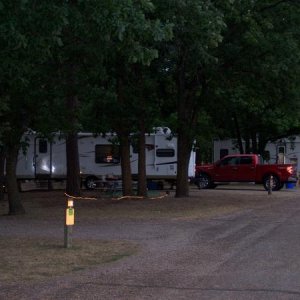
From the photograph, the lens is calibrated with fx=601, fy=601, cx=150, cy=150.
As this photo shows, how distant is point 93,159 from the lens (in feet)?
106

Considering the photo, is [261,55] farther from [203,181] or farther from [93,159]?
[93,159]

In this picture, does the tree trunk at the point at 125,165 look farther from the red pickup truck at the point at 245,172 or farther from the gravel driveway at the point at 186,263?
the red pickup truck at the point at 245,172

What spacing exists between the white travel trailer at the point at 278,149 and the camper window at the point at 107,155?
15634mm

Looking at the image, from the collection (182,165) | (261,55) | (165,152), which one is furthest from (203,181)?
(261,55)

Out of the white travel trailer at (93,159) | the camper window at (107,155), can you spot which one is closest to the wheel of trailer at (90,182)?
the white travel trailer at (93,159)

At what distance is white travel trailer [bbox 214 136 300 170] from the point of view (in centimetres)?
4491

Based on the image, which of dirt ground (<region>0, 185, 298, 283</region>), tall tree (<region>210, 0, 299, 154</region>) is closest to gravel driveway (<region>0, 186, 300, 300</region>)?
dirt ground (<region>0, 185, 298, 283</region>)

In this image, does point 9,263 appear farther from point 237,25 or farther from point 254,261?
point 237,25

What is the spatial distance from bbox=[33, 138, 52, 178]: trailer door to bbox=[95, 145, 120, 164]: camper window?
8.34 ft

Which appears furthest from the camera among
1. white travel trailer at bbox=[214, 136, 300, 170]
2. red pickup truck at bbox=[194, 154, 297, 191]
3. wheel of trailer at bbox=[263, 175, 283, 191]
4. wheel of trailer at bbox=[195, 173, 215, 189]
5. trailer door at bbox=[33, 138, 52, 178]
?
white travel trailer at bbox=[214, 136, 300, 170]

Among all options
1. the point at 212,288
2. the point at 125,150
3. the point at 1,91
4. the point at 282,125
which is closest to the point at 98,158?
the point at 125,150

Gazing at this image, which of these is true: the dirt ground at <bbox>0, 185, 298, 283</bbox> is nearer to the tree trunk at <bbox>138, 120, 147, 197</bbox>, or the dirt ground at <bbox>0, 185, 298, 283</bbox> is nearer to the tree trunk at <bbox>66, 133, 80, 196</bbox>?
the tree trunk at <bbox>66, 133, 80, 196</bbox>

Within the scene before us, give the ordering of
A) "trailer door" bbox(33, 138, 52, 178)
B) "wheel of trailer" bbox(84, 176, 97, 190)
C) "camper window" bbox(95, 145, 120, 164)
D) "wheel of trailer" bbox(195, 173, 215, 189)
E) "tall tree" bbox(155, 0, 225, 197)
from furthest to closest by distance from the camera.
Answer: "wheel of trailer" bbox(195, 173, 215, 189) → "camper window" bbox(95, 145, 120, 164) → "wheel of trailer" bbox(84, 176, 97, 190) → "trailer door" bbox(33, 138, 52, 178) → "tall tree" bbox(155, 0, 225, 197)

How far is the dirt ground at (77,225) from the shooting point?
30.9 feet
